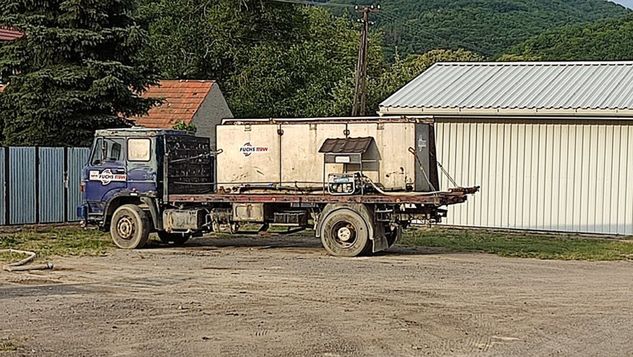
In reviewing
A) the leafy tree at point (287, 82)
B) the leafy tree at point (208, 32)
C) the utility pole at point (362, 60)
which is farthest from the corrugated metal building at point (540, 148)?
the leafy tree at point (208, 32)

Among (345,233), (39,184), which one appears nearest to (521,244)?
(345,233)

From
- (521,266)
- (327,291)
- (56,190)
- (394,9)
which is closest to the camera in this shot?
(327,291)

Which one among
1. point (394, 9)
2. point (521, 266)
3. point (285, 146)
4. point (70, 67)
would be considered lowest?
point (521, 266)

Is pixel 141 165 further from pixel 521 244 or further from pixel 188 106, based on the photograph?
pixel 188 106

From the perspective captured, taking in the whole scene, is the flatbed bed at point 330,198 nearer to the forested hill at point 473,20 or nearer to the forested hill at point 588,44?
the forested hill at point 588,44

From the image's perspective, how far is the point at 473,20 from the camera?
3836 inches

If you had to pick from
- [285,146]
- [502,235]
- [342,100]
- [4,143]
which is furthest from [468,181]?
[342,100]

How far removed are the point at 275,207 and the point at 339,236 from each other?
4.95 ft

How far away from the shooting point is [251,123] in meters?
22.4

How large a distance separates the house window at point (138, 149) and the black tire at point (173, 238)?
6.24 ft

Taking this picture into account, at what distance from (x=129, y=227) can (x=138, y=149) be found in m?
1.65

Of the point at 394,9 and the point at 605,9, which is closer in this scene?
the point at 394,9

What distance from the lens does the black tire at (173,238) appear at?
79.7ft

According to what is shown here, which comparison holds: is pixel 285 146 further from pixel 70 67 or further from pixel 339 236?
pixel 70 67
